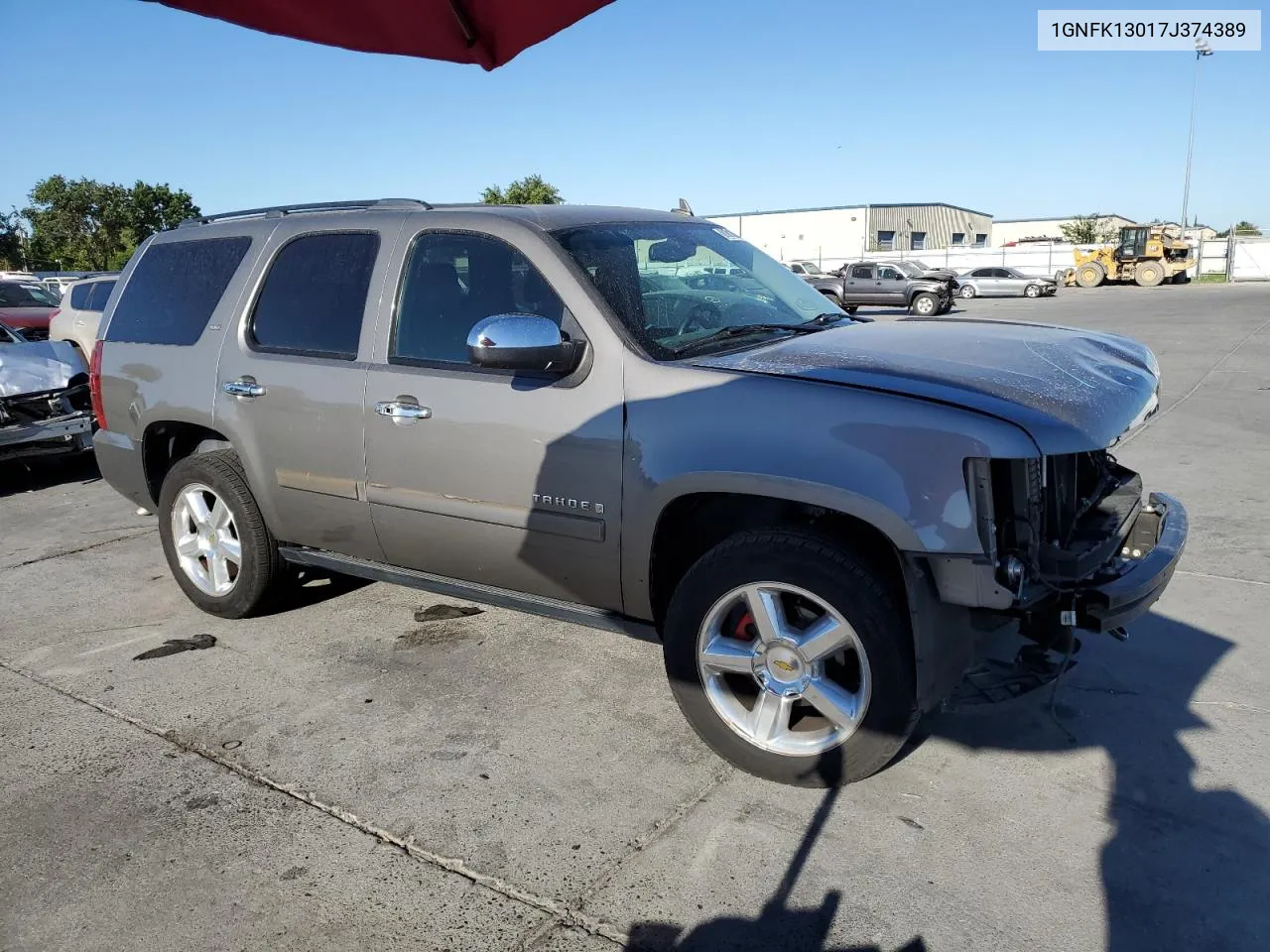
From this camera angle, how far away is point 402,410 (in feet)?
12.2

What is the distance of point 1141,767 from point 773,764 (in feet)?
3.92

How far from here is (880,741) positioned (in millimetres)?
2900

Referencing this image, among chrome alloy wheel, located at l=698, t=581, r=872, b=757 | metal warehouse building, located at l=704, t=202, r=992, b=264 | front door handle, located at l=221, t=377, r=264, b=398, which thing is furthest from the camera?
metal warehouse building, located at l=704, t=202, r=992, b=264

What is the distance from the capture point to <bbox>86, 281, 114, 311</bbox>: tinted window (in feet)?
41.8

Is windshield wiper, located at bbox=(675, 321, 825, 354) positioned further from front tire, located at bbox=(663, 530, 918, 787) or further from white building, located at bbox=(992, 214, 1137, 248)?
white building, located at bbox=(992, 214, 1137, 248)

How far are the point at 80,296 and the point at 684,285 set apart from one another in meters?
12.0

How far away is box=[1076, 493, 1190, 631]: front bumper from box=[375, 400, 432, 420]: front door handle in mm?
2359

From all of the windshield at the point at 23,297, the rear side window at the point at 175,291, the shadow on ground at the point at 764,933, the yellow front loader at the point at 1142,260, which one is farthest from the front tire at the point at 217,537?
Result: the yellow front loader at the point at 1142,260

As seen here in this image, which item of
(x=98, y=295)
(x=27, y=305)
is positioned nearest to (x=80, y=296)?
(x=98, y=295)

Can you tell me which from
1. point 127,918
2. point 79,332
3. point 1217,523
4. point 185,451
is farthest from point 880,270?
point 127,918

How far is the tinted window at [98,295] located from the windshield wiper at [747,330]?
11.8m

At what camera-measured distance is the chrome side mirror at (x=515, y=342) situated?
313cm

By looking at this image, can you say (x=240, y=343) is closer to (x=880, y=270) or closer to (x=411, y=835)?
(x=411, y=835)

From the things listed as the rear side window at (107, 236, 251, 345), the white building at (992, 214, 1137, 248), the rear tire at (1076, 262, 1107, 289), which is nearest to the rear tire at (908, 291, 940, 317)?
the rear tire at (1076, 262, 1107, 289)
